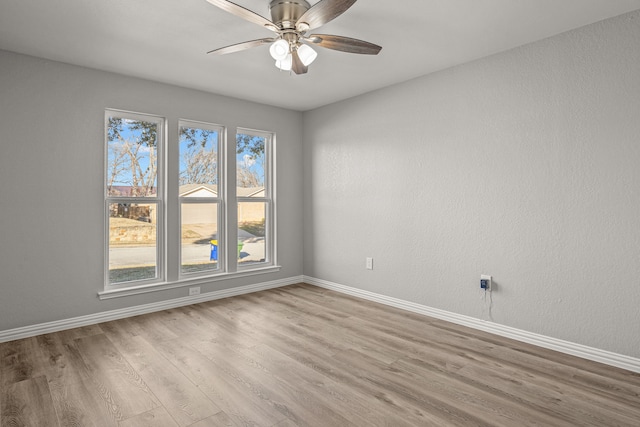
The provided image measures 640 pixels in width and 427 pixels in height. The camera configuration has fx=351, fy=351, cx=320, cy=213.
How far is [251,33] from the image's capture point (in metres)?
2.84

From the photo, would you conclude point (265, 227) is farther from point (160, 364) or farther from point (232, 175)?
point (160, 364)

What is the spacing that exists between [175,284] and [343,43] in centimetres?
318

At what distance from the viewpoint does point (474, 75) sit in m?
3.36

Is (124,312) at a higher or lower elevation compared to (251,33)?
lower

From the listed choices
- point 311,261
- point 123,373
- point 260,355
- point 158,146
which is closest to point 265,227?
point 311,261

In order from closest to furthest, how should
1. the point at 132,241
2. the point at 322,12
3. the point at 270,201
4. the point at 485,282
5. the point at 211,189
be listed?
1. the point at 322,12
2. the point at 485,282
3. the point at 132,241
4. the point at 211,189
5. the point at 270,201

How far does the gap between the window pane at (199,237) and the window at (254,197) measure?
357mm

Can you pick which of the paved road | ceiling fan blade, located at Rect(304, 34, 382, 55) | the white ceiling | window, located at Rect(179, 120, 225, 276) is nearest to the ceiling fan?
ceiling fan blade, located at Rect(304, 34, 382, 55)

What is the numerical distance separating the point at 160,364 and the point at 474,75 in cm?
369

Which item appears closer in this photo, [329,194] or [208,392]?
[208,392]

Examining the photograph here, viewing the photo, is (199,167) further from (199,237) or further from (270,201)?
(270,201)

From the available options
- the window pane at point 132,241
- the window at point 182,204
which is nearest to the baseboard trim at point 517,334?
the window at point 182,204

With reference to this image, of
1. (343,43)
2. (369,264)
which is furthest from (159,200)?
(343,43)

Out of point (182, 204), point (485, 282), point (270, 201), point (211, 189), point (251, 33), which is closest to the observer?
point (251, 33)
